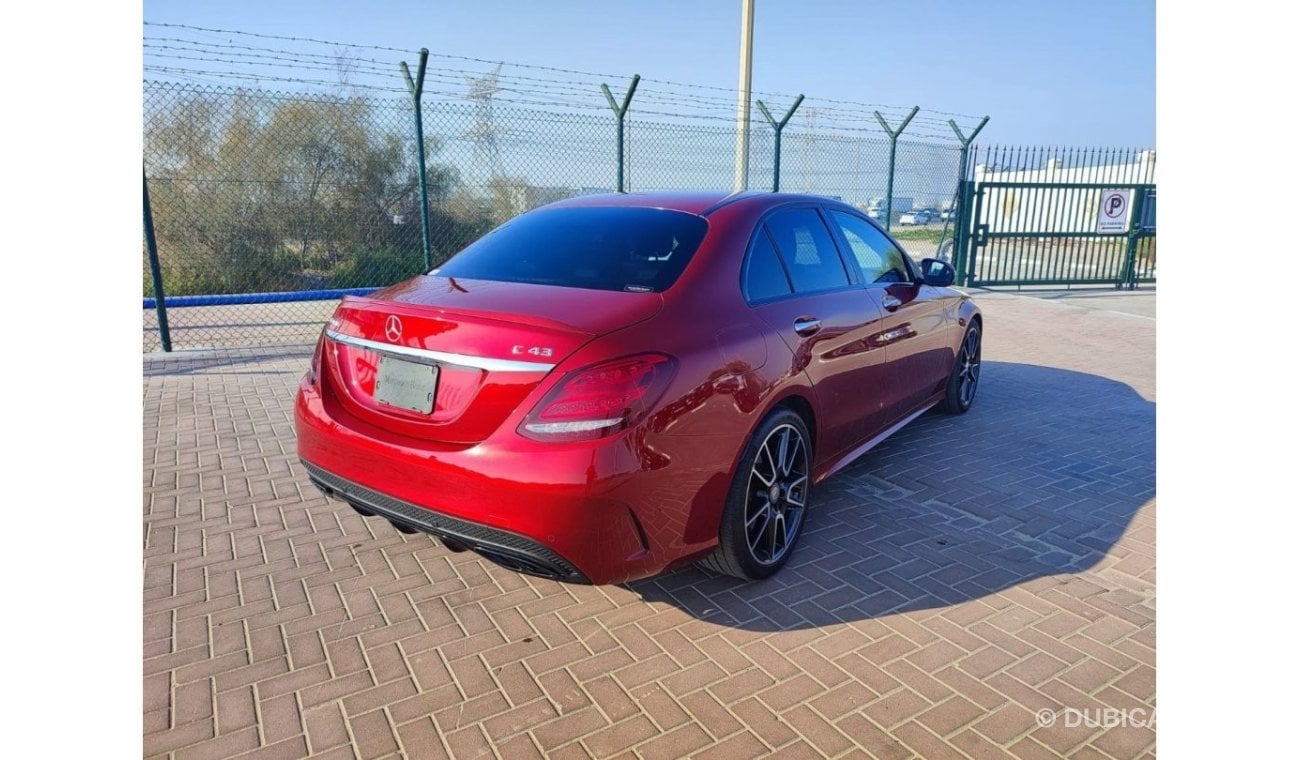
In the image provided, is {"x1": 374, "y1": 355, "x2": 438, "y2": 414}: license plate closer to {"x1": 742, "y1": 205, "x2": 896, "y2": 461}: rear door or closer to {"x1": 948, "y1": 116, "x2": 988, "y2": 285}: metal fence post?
{"x1": 742, "y1": 205, "x2": 896, "y2": 461}: rear door

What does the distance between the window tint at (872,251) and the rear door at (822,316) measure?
235mm

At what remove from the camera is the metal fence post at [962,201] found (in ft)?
45.2

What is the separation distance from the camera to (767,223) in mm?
3635

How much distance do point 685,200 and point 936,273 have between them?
7.16 feet

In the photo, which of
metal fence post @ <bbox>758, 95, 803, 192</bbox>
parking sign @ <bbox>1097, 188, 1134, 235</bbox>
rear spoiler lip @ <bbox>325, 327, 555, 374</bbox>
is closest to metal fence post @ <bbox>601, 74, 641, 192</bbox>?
metal fence post @ <bbox>758, 95, 803, 192</bbox>

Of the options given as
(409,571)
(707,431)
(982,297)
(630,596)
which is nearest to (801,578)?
(630,596)

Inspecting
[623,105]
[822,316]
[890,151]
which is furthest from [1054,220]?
[822,316]

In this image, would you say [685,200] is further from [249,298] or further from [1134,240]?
[1134,240]

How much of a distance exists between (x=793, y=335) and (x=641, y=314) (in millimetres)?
917

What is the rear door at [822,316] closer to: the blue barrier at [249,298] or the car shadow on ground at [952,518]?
the car shadow on ground at [952,518]

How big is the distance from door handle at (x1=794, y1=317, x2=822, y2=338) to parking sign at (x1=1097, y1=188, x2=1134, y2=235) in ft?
44.7

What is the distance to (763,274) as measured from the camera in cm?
343

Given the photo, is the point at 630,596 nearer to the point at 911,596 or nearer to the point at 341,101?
the point at 911,596

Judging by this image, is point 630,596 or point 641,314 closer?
point 641,314
